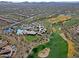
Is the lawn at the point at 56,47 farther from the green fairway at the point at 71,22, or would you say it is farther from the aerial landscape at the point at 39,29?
the green fairway at the point at 71,22

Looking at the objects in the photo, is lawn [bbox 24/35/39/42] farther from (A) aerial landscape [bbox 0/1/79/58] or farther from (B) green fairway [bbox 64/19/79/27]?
(B) green fairway [bbox 64/19/79/27]

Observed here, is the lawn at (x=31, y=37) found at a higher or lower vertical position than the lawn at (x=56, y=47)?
higher

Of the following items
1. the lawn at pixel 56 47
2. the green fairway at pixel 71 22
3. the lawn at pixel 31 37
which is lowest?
the lawn at pixel 56 47

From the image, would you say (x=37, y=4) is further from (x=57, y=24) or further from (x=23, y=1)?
(x=57, y=24)

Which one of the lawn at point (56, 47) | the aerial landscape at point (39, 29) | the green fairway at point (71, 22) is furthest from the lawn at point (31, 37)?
the green fairway at point (71, 22)

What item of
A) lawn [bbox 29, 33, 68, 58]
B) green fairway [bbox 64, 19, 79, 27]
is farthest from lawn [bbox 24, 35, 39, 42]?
green fairway [bbox 64, 19, 79, 27]

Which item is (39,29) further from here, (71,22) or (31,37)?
Result: (71,22)

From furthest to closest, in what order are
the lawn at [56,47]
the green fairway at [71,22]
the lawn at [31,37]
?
the green fairway at [71,22]
the lawn at [31,37]
the lawn at [56,47]

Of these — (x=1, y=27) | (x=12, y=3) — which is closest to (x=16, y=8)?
(x=12, y=3)
